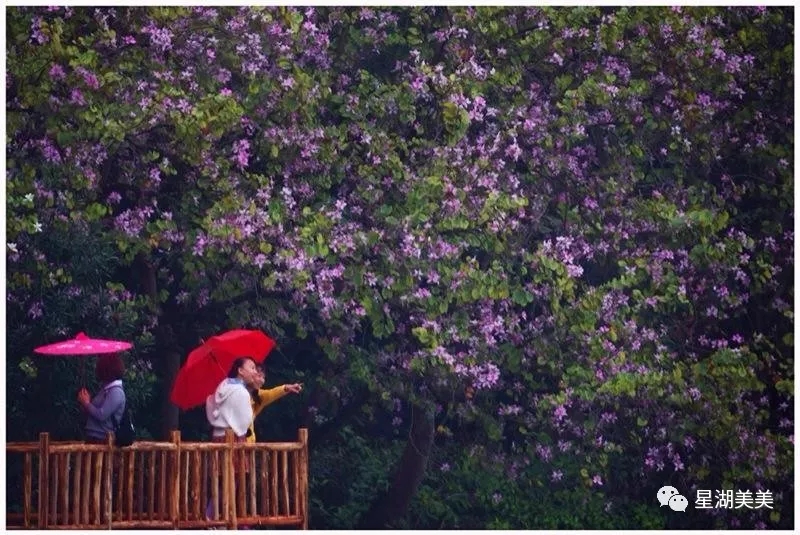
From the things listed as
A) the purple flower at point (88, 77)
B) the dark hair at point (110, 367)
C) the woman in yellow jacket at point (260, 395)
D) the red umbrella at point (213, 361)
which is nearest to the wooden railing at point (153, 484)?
the woman in yellow jacket at point (260, 395)

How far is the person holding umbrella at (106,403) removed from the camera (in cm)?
1295

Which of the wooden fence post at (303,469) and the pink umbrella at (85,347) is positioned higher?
the pink umbrella at (85,347)

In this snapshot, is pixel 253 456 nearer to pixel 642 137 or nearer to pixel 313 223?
pixel 313 223

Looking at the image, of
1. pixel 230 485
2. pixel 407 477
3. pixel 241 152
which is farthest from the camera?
pixel 407 477

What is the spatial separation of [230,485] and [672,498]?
6.42m

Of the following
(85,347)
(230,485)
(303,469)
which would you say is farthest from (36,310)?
(303,469)

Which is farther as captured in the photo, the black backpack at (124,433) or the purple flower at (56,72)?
the purple flower at (56,72)

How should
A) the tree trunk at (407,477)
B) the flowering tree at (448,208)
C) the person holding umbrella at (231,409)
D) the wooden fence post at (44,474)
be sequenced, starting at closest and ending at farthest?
1. the wooden fence post at (44,474)
2. the person holding umbrella at (231,409)
3. the flowering tree at (448,208)
4. the tree trunk at (407,477)

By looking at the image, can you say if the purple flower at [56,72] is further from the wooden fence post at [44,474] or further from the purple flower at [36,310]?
the wooden fence post at [44,474]

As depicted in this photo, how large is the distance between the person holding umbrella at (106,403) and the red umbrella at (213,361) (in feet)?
2.59

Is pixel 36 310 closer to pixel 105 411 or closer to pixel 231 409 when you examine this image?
pixel 105 411

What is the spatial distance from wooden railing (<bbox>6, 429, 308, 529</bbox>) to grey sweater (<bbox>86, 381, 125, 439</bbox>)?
415 millimetres

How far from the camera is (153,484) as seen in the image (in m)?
12.5

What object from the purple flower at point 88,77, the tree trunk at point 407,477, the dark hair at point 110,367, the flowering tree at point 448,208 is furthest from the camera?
the tree trunk at point 407,477
